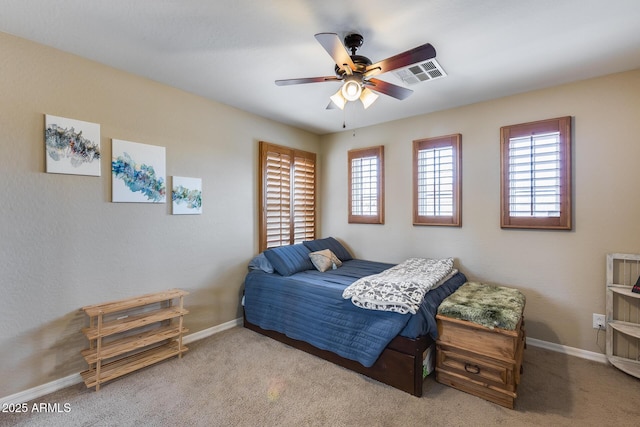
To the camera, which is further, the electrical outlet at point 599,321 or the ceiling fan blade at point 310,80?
the electrical outlet at point 599,321

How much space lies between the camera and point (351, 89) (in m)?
2.03

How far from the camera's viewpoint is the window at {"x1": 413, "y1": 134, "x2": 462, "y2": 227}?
3.36 m

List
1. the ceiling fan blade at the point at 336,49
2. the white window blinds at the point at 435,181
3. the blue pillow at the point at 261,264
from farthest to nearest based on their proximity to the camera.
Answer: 1. the white window blinds at the point at 435,181
2. the blue pillow at the point at 261,264
3. the ceiling fan blade at the point at 336,49

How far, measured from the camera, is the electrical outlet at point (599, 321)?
2.60m

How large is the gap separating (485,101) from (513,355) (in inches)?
100

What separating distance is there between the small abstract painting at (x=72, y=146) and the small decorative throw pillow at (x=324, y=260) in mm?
2262

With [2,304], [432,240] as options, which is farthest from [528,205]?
[2,304]

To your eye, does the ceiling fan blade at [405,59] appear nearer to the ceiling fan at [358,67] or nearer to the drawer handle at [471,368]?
the ceiling fan at [358,67]

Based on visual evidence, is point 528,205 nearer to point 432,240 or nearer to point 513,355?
point 432,240

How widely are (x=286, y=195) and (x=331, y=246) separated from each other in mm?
936

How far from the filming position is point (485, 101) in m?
3.20

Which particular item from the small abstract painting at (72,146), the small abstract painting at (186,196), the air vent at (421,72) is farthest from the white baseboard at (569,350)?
the small abstract painting at (72,146)

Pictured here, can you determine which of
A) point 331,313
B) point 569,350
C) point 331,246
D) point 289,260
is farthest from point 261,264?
point 569,350

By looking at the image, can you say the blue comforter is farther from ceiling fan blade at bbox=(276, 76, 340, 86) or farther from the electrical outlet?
ceiling fan blade at bbox=(276, 76, 340, 86)
